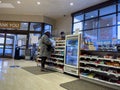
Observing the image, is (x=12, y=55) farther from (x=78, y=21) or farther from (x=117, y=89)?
(x=117, y=89)

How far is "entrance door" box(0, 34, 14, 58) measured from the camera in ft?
32.3

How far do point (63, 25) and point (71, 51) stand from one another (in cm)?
569

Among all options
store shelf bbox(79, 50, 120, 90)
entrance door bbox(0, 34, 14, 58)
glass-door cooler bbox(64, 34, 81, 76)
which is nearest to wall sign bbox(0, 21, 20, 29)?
entrance door bbox(0, 34, 14, 58)

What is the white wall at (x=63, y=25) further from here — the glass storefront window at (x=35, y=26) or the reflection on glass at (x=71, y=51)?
the reflection on glass at (x=71, y=51)

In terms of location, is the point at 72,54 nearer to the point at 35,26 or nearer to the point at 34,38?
the point at 34,38

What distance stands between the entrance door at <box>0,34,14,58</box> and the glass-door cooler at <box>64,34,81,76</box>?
6.97 metres

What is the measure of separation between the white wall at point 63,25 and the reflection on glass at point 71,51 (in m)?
4.35

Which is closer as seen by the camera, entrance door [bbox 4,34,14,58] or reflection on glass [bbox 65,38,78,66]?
reflection on glass [bbox 65,38,78,66]

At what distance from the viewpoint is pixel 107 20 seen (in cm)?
681

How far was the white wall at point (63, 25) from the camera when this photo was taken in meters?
9.27

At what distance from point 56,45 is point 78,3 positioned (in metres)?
3.33

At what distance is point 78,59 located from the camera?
407 centimetres

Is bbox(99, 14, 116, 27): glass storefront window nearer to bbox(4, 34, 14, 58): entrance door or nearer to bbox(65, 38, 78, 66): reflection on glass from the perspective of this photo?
bbox(65, 38, 78, 66): reflection on glass


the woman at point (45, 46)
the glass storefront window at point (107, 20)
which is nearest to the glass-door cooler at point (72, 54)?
the woman at point (45, 46)
